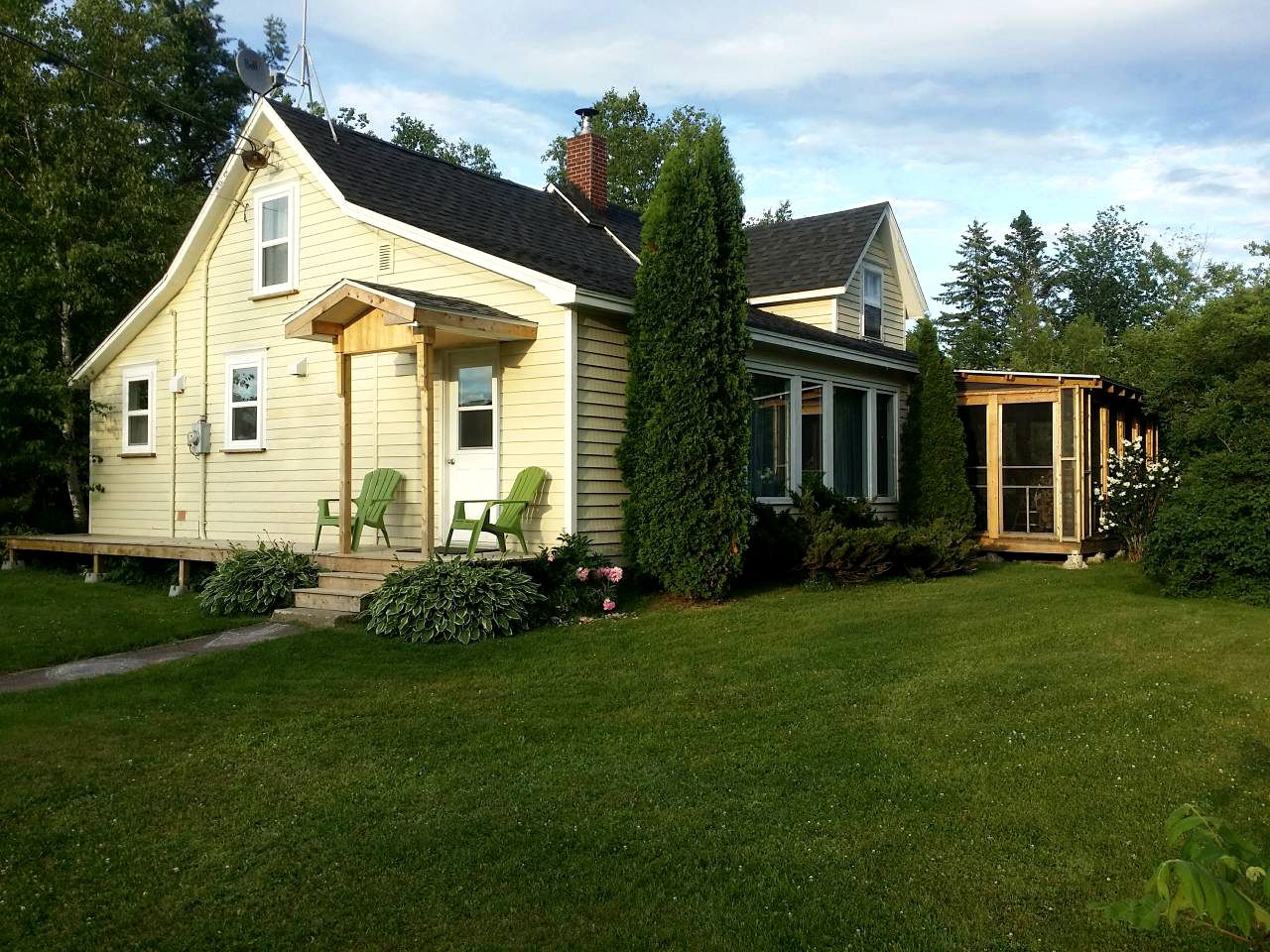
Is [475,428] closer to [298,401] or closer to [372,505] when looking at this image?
[372,505]

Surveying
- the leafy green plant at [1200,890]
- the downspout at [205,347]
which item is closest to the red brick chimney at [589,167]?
the downspout at [205,347]

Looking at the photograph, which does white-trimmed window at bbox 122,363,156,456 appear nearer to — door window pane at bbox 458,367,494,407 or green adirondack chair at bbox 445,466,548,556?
door window pane at bbox 458,367,494,407

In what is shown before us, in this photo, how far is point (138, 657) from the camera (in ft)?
26.4

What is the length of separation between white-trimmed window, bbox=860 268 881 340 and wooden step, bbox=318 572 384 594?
31.9ft

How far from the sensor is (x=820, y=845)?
13.6ft

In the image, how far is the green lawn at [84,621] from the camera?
323 inches

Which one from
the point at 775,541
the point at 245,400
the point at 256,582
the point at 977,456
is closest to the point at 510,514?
the point at 256,582

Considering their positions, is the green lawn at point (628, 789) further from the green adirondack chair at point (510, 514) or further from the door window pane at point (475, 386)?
the door window pane at point (475, 386)

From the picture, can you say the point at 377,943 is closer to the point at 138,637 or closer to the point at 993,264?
the point at 138,637

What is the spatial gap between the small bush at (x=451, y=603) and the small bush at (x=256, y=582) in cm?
151

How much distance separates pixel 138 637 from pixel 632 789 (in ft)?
18.9

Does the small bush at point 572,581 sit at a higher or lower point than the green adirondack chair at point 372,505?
lower

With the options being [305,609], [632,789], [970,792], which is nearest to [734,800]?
[632,789]

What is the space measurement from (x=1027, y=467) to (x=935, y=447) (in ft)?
5.53
